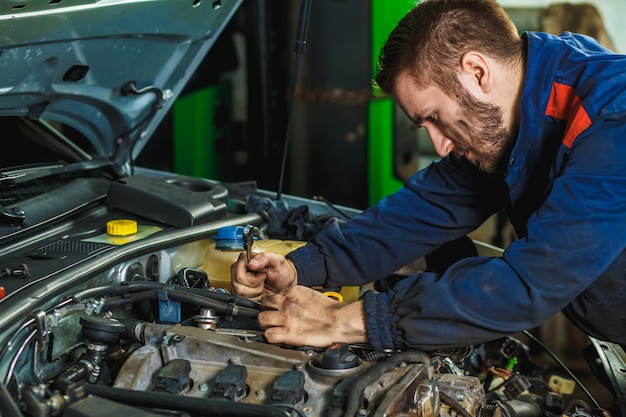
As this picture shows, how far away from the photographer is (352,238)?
2164 millimetres

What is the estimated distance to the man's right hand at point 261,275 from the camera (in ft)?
6.19

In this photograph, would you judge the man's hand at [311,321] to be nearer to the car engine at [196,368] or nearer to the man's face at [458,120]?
the car engine at [196,368]

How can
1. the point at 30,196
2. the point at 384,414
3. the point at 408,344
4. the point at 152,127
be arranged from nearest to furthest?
the point at 384,414 < the point at 408,344 < the point at 30,196 < the point at 152,127

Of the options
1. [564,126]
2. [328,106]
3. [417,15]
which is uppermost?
[417,15]

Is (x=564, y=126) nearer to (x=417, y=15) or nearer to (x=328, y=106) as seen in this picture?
(x=417, y=15)

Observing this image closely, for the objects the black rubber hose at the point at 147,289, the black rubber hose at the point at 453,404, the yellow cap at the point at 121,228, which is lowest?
the black rubber hose at the point at 453,404

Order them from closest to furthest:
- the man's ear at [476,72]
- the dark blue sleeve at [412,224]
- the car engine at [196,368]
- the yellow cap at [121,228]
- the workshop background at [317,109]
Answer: the car engine at [196,368] → the man's ear at [476,72] → the yellow cap at [121,228] → the dark blue sleeve at [412,224] → the workshop background at [317,109]

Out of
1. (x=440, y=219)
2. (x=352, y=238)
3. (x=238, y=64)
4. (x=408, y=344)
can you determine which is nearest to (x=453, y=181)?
(x=440, y=219)

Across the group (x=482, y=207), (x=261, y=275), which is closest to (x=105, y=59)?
(x=261, y=275)

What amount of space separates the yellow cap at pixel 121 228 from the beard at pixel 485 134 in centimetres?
82

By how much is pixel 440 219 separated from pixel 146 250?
81cm

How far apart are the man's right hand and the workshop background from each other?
6.98 ft

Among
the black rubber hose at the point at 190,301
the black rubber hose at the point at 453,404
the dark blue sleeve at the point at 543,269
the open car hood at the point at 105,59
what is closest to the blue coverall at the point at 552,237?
the dark blue sleeve at the point at 543,269

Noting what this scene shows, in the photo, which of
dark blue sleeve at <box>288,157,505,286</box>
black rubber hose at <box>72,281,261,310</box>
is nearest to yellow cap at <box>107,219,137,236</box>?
black rubber hose at <box>72,281,261,310</box>
